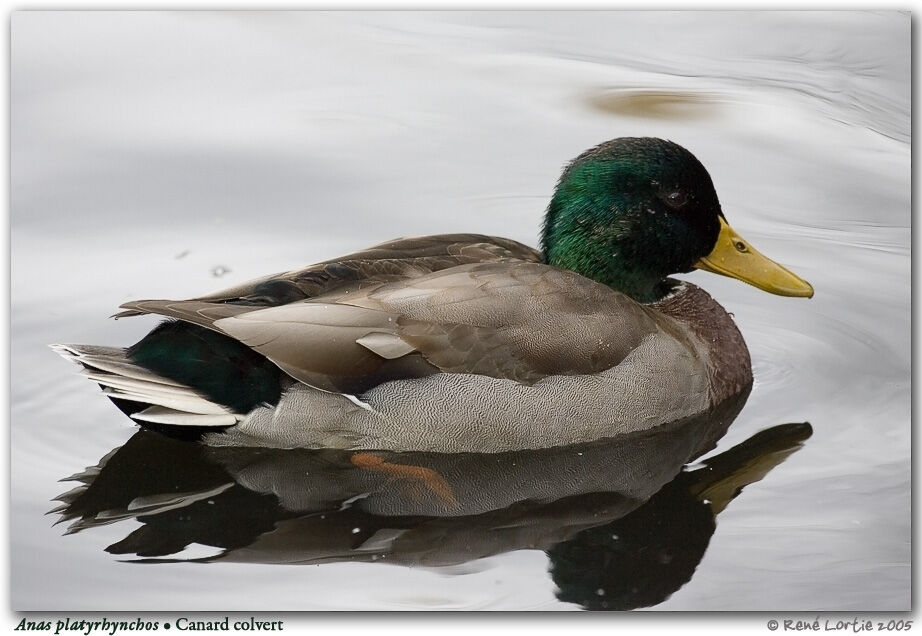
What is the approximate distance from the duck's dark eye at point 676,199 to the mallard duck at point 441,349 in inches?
0.4

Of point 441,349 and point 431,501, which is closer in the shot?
point 431,501

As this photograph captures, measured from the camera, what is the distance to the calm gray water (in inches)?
252

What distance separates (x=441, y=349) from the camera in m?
7.02

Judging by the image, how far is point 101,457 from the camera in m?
7.20

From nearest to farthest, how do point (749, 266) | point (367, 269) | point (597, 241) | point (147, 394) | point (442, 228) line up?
point (147, 394)
point (367, 269)
point (597, 241)
point (749, 266)
point (442, 228)

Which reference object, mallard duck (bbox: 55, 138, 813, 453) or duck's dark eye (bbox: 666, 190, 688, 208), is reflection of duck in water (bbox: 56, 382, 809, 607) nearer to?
mallard duck (bbox: 55, 138, 813, 453)

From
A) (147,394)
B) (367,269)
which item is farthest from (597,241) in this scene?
(147,394)

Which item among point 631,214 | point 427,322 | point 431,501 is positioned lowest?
point 431,501

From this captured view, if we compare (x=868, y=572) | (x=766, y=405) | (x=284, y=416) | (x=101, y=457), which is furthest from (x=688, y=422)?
(x=101, y=457)

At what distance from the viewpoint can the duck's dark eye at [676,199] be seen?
7691 millimetres

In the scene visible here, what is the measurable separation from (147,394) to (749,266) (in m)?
3.30

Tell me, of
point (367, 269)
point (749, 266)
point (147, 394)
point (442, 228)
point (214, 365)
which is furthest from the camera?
point (442, 228)

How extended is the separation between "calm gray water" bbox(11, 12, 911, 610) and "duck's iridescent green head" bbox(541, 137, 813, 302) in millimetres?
928

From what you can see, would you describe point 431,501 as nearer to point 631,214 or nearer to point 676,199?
point 631,214
